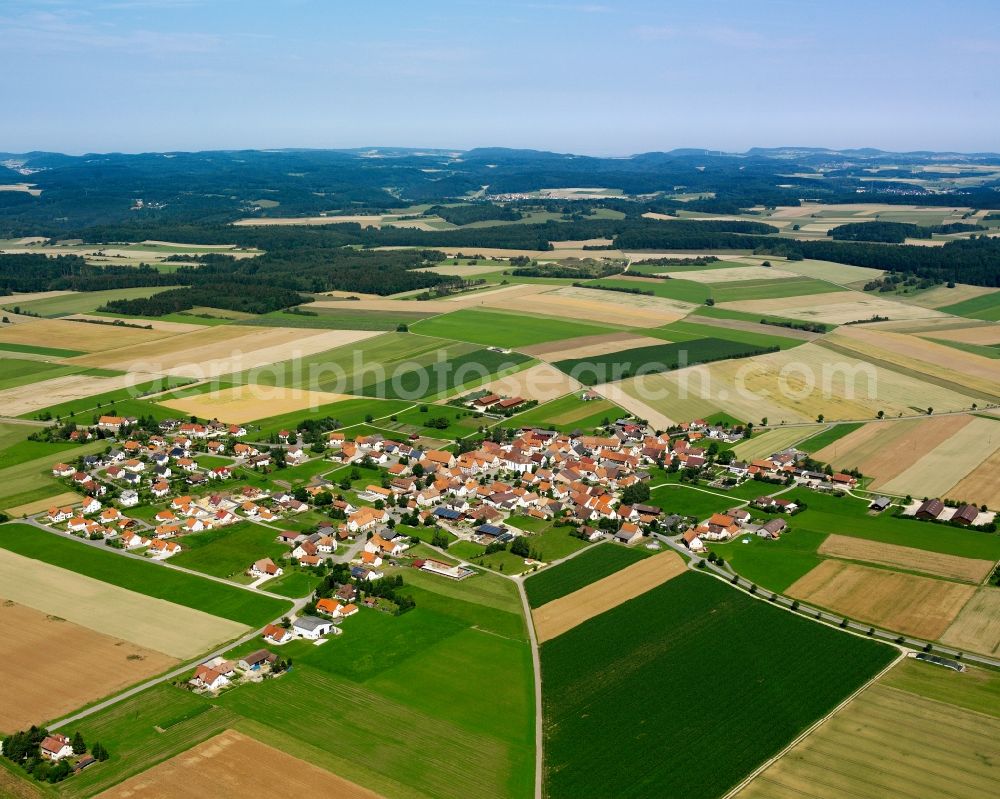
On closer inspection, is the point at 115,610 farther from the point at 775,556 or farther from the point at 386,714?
the point at 775,556

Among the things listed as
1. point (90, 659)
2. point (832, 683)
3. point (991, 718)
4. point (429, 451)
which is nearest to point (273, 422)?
point (429, 451)

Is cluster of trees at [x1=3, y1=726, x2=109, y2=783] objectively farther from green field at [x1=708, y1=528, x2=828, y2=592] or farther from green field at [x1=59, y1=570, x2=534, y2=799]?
green field at [x1=708, y1=528, x2=828, y2=592]

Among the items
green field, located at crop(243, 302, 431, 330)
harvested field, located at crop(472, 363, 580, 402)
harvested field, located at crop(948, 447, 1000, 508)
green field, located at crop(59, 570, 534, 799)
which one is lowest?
green field, located at crop(59, 570, 534, 799)

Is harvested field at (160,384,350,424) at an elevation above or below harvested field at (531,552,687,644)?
above

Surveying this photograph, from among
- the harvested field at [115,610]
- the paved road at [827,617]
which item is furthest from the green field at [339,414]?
the paved road at [827,617]

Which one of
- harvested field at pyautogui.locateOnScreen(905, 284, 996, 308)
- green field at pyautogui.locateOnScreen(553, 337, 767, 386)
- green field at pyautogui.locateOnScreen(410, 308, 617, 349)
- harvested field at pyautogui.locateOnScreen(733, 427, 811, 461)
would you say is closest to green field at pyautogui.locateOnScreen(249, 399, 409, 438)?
green field at pyautogui.locateOnScreen(553, 337, 767, 386)

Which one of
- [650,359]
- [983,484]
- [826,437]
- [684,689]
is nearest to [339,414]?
[650,359]

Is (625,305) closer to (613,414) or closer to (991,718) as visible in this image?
(613,414)
